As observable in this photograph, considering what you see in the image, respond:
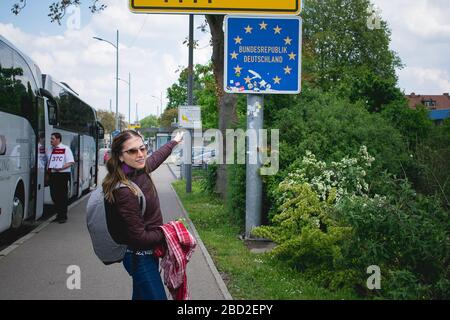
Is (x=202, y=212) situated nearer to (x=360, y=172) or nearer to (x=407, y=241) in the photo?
(x=360, y=172)

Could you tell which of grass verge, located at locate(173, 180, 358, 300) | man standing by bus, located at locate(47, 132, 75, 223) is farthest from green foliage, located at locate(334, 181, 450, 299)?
man standing by bus, located at locate(47, 132, 75, 223)

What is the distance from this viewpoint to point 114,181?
3.93 metres

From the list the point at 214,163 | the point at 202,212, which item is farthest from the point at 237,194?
the point at 214,163

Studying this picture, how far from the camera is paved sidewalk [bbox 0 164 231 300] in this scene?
6496mm

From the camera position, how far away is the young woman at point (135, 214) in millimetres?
3812

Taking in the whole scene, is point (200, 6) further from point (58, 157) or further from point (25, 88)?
point (58, 157)

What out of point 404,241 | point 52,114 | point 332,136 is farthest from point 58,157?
point 404,241

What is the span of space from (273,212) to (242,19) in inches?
124

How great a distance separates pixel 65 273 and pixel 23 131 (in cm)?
378

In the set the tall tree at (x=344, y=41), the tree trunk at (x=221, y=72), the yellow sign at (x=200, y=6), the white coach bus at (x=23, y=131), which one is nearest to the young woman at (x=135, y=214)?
the yellow sign at (x=200, y=6)

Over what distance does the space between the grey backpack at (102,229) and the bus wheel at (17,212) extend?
6.72 meters

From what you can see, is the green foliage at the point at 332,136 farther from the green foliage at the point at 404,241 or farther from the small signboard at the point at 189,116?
the small signboard at the point at 189,116

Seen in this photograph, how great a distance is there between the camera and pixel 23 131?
10.5 meters
